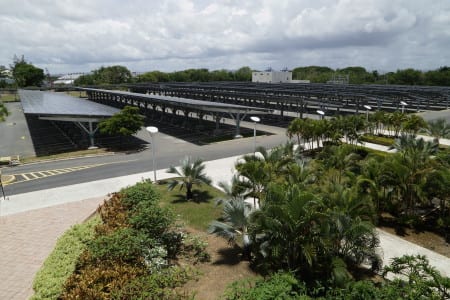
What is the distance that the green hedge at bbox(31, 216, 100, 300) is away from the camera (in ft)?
33.0

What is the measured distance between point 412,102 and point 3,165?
65097 mm

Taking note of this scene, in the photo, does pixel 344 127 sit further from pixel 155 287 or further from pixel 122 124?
pixel 155 287

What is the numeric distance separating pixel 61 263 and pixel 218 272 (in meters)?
5.72

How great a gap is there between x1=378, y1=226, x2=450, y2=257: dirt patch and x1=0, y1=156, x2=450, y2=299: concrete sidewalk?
1.29 ft

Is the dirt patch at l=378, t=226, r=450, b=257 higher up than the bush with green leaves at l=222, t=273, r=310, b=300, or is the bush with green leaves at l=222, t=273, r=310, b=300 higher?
the bush with green leaves at l=222, t=273, r=310, b=300

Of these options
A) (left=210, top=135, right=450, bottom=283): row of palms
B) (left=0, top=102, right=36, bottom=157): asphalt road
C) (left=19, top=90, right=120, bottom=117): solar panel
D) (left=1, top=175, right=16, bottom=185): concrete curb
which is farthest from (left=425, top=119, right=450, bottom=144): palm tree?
(left=0, top=102, right=36, bottom=157): asphalt road

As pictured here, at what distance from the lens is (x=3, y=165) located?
95.5 ft

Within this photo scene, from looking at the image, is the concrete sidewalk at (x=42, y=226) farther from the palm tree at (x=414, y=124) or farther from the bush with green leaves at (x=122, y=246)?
the palm tree at (x=414, y=124)

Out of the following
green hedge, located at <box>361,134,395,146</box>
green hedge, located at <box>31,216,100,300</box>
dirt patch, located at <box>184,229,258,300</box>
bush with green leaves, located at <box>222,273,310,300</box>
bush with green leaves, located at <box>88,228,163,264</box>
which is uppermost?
bush with green leaves, located at <box>222,273,310,300</box>

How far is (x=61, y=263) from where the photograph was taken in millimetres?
11562

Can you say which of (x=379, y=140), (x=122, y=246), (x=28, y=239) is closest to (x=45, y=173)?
(x=28, y=239)

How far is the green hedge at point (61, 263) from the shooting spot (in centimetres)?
1005

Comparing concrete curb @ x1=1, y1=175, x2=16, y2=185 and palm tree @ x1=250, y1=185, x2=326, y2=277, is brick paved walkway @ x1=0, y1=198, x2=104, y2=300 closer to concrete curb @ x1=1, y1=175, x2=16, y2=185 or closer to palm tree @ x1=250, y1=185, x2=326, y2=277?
concrete curb @ x1=1, y1=175, x2=16, y2=185

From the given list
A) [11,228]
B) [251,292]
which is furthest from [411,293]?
[11,228]
